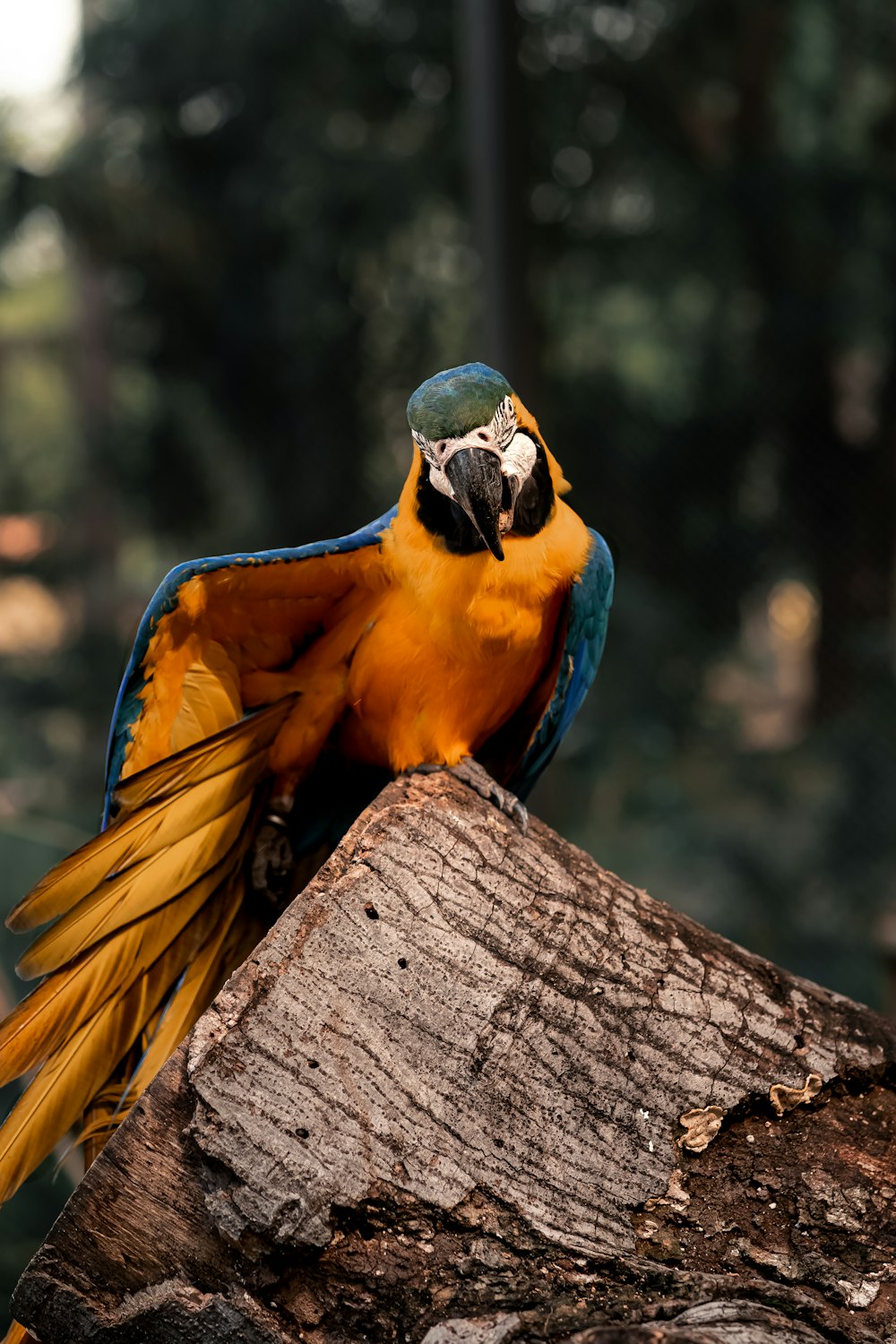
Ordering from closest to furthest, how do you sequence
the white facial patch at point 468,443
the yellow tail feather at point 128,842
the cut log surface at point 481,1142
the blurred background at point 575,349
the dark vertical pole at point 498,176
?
1. the cut log surface at point 481,1142
2. the yellow tail feather at point 128,842
3. the white facial patch at point 468,443
4. the dark vertical pole at point 498,176
5. the blurred background at point 575,349

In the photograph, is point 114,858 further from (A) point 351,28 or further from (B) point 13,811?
(A) point 351,28

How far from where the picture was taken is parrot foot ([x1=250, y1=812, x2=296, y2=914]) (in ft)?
3.25

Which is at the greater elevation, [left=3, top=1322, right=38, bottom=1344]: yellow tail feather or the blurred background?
the blurred background

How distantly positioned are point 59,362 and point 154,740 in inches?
68.2

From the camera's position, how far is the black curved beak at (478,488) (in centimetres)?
88

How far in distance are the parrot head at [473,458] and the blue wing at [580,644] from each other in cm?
10

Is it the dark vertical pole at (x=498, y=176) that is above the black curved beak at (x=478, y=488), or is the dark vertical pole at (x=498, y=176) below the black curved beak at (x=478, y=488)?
above

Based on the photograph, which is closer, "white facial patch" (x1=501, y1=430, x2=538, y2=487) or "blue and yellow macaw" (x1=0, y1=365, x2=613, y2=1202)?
"blue and yellow macaw" (x1=0, y1=365, x2=613, y2=1202)

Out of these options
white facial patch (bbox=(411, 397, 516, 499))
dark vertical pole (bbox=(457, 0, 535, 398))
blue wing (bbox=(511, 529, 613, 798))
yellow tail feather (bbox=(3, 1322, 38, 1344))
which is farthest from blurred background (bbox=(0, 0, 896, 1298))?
yellow tail feather (bbox=(3, 1322, 38, 1344))

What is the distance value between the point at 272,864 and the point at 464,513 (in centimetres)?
35

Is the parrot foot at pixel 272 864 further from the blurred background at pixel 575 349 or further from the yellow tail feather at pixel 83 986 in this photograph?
the blurred background at pixel 575 349

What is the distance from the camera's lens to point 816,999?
0.86 metres

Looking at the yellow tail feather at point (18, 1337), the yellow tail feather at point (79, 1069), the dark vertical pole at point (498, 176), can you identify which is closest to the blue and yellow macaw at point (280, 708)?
the yellow tail feather at point (79, 1069)

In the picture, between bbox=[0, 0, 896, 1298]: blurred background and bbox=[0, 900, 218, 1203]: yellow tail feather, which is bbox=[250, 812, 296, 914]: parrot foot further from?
bbox=[0, 0, 896, 1298]: blurred background
